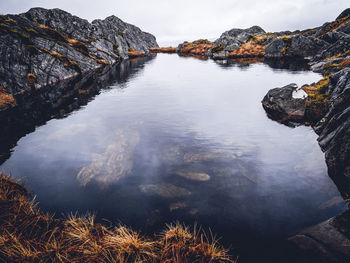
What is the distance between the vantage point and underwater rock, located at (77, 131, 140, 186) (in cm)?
1025

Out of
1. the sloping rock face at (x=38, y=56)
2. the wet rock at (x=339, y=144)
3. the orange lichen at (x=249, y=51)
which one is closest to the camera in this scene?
the wet rock at (x=339, y=144)

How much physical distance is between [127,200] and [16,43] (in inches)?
1667

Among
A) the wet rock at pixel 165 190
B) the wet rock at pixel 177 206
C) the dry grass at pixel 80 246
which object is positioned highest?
the dry grass at pixel 80 246

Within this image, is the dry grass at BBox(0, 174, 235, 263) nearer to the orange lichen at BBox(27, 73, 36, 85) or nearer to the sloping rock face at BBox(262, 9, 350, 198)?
the sloping rock face at BBox(262, 9, 350, 198)

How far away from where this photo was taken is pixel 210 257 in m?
5.48

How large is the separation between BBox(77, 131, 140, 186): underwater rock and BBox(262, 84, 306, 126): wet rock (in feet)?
47.1

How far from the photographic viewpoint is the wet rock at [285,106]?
1705cm

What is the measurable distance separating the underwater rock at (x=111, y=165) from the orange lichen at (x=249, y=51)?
3211 inches

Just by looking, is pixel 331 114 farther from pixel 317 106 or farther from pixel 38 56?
pixel 38 56


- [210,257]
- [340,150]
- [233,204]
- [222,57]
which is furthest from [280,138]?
[222,57]

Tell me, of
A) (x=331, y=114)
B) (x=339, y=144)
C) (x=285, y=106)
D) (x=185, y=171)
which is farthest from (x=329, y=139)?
(x=185, y=171)

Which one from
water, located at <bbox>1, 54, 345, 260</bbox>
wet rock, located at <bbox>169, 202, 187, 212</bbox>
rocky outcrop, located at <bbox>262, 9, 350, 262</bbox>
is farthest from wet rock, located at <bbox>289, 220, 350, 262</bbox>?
wet rock, located at <bbox>169, 202, 187, 212</bbox>

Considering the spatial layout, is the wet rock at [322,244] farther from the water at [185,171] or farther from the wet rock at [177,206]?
the wet rock at [177,206]

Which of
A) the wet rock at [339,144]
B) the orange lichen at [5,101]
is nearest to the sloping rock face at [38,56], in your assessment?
the orange lichen at [5,101]
